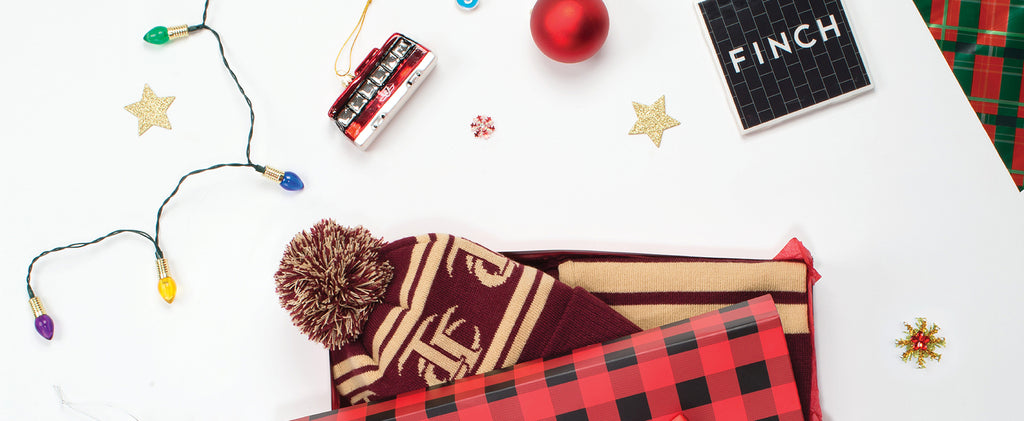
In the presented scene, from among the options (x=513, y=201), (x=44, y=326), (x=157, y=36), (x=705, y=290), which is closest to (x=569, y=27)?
(x=513, y=201)

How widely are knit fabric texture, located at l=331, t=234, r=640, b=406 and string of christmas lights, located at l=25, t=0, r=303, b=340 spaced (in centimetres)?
24

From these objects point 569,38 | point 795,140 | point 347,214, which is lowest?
point 795,140

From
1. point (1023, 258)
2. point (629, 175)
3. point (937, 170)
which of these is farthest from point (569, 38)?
point (1023, 258)

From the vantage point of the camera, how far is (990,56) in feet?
2.95

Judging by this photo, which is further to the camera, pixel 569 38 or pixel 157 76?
pixel 157 76

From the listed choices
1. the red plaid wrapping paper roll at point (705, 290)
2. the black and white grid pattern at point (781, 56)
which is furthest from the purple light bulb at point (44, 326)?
the black and white grid pattern at point (781, 56)

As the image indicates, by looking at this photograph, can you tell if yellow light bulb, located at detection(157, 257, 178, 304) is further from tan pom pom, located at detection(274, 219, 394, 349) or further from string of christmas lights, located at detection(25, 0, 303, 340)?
tan pom pom, located at detection(274, 219, 394, 349)

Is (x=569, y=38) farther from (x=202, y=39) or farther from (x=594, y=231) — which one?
(x=202, y=39)

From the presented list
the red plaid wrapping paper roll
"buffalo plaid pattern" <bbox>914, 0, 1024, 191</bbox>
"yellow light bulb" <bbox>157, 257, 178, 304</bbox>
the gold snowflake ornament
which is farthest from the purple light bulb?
"buffalo plaid pattern" <bbox>914, 0, 1024, 191</bbox>

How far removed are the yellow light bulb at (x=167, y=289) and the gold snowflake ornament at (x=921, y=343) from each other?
1082mm

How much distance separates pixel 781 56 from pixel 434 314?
65cm

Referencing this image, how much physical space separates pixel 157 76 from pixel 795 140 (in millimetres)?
999

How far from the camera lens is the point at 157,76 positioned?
35.8 inches

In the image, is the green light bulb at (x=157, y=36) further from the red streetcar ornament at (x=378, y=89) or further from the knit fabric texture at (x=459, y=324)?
the knit fabric texture at (x=459, y=324)
